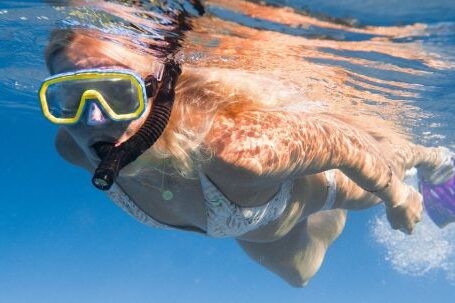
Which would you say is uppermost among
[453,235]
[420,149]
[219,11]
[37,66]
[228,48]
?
[219,11]

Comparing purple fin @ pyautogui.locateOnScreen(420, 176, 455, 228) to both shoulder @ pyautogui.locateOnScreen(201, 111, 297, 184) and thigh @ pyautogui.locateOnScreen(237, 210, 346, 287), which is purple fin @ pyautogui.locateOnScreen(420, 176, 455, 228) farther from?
shoulder @ pyautogui.locateOnScreen(201, 111, 297, 184)

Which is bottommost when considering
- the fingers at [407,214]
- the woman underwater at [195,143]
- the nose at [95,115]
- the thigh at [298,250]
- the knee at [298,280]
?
the knee at [298,280]

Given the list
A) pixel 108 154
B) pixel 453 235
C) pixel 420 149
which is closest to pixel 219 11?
pixel 108 154

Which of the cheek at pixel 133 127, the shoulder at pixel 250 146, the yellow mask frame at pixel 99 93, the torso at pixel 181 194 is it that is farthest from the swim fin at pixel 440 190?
the yellow mask frame at pixel 99 93

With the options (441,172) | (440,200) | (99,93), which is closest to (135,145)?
(99,93)

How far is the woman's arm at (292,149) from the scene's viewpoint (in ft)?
12.3

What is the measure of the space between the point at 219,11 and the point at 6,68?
35.2ft

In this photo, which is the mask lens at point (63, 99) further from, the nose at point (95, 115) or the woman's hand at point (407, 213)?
the woman's hand at point (407, 213)

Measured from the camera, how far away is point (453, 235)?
29641 mm

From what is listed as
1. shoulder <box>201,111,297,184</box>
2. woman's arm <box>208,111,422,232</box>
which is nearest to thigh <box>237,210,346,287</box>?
woman's arm <box>208,111,422,232</box>

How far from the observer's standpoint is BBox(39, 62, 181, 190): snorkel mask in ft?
10.7

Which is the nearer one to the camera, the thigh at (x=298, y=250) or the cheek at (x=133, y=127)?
the cheek at (x=133, y=127)

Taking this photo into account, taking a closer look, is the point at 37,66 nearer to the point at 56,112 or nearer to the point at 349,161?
the point at 56,112

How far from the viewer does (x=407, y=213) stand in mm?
5715
